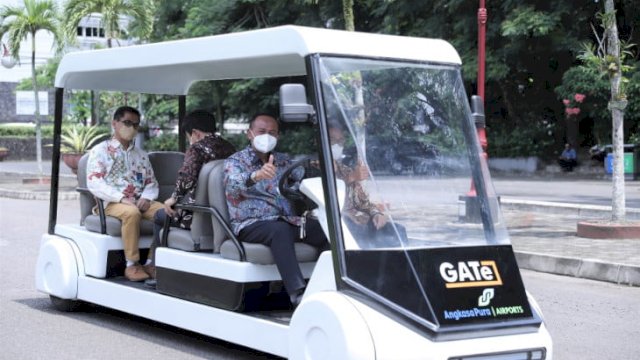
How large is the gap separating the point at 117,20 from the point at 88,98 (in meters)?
40.2

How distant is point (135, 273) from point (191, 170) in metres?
1.07

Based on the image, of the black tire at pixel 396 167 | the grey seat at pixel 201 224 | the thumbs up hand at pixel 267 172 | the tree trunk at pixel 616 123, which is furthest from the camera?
the tree trunk at pixel 616 123

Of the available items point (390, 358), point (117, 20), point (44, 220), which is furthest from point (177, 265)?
point (117, 20)

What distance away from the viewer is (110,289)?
24.7 ft

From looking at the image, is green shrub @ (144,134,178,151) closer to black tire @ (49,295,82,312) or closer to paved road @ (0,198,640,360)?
paved road @ (0,198,640,360)

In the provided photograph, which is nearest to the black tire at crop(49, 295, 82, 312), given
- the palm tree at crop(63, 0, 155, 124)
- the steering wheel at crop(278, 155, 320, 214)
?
the steering wheel at crop(278, 155, 320, 214)

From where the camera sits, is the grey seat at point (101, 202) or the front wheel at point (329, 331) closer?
the front wheel at point (329, 331)

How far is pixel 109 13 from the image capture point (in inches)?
1021

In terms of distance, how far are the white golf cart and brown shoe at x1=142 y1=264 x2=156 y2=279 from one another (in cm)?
56

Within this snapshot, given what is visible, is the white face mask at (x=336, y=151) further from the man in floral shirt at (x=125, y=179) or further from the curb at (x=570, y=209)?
the curb at (x=570, y=209)

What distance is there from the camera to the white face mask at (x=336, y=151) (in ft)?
18.1

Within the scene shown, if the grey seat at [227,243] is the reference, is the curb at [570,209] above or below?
below

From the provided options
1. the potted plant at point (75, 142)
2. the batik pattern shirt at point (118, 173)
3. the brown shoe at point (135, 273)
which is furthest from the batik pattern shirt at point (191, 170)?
the potted plant at point (75, 142)

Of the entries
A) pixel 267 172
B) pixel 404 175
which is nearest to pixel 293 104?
pixel 404 175
